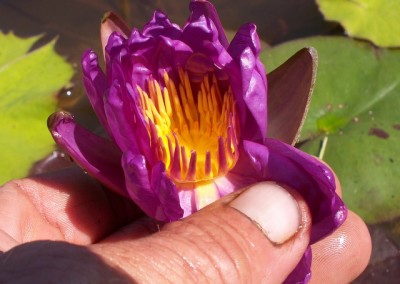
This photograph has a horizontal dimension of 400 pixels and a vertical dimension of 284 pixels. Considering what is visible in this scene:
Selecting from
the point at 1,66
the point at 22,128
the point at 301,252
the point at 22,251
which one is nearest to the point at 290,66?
the point at 301,252

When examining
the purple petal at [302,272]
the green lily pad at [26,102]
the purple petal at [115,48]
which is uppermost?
the purple petal at [115,48]

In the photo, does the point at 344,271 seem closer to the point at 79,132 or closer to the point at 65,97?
the point at 79,132

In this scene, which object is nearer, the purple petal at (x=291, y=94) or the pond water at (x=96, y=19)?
the purple petal at (x=291, y=94)

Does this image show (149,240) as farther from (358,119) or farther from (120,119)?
(358,119)

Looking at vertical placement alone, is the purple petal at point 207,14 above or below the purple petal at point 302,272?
above

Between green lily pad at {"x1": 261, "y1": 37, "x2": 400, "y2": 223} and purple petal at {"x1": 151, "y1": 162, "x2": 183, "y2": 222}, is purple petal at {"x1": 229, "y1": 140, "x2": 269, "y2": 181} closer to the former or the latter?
purple petal at {"x1": 151, "y1": 162, "x2": 183, "y2": 222}

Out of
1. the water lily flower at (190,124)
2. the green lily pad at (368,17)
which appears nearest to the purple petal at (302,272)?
the water lily flower at (190,124)

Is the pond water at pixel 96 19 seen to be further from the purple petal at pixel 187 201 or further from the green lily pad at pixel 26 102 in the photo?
the purple petal at pixel 187 201

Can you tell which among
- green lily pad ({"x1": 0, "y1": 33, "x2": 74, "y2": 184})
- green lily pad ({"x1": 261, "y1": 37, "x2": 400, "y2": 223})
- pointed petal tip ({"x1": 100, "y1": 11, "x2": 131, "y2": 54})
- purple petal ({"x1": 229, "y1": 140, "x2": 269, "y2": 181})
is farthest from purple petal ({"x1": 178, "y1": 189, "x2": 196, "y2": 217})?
green lily pad ({"x1": 0, "y1": 33, "x2": 74, "y2": 184})
